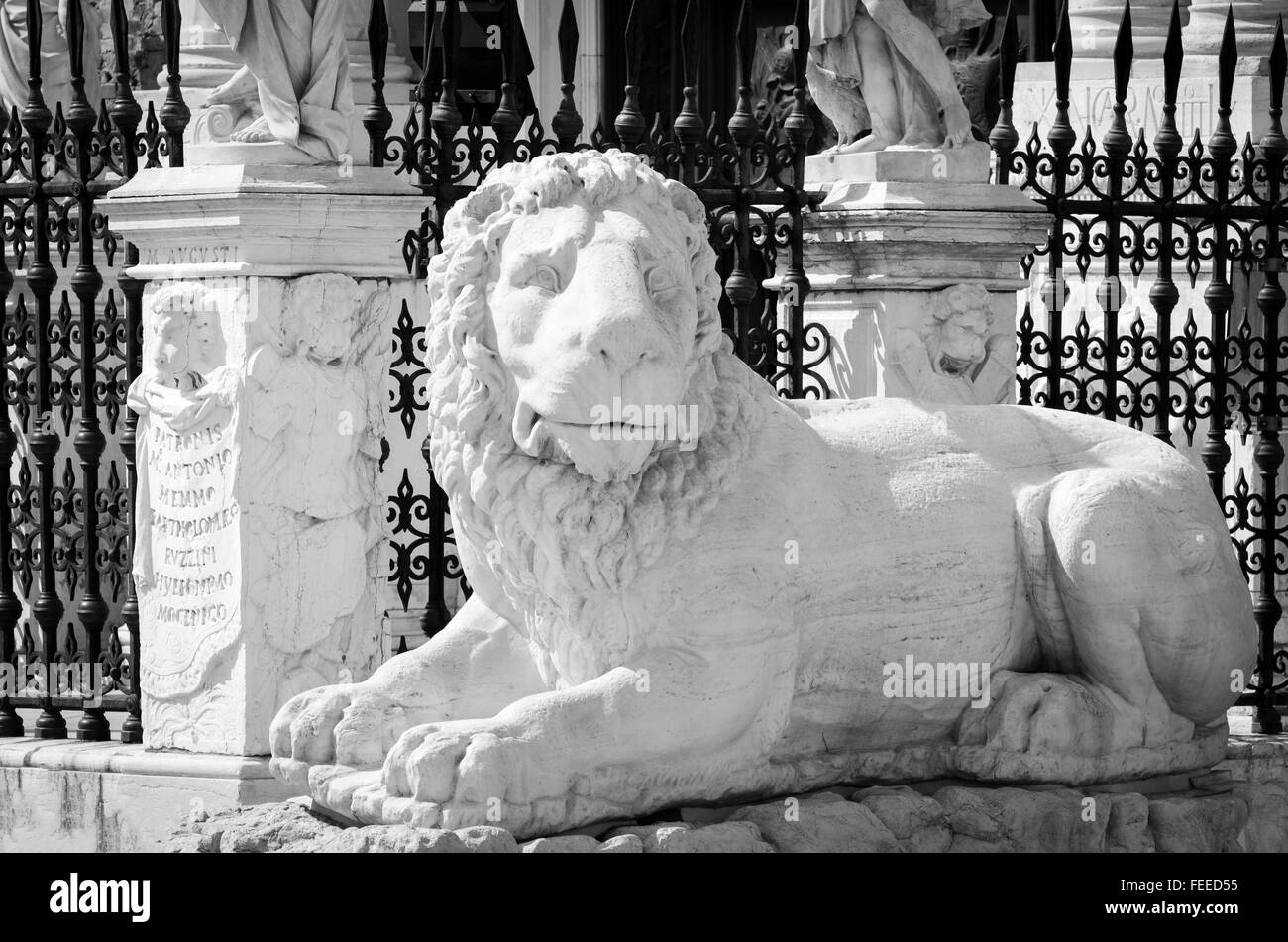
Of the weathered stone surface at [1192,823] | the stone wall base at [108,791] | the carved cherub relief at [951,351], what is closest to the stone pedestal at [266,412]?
the stone wall base at [108,791]

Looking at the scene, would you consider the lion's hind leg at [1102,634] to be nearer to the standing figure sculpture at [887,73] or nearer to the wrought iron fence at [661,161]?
the wrought iron fence at [661,161]

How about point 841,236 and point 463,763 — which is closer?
point 463,763

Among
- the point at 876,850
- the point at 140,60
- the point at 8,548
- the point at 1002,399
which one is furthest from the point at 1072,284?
the point at 140,60

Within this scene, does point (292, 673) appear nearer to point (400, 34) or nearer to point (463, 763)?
point (463, 763)

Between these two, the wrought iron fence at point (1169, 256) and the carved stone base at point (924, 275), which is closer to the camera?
the carved stone base at point (924, 275)

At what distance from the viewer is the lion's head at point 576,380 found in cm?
536

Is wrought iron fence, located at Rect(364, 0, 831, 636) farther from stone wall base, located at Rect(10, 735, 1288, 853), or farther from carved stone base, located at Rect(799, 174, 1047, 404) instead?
stone wall base, located at Rect(10, 735, 1288, 853)

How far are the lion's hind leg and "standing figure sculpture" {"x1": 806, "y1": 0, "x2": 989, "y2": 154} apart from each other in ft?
9.26

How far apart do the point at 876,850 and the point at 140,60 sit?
1295 centimetres

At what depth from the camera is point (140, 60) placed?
57.2ft

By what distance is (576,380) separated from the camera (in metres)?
5.30

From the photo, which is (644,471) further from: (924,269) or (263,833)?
(924,269)

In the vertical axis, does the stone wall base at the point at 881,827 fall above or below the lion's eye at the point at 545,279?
below

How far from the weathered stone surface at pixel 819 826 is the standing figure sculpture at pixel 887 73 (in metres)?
3.46
